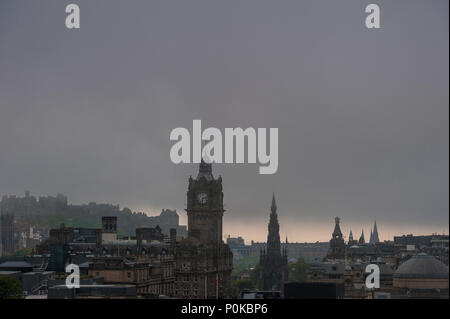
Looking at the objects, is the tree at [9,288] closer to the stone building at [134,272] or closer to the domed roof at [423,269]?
the stone building at [134,272]

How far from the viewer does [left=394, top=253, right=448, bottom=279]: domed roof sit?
17325 centimetres

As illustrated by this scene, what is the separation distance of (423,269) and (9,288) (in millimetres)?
70760

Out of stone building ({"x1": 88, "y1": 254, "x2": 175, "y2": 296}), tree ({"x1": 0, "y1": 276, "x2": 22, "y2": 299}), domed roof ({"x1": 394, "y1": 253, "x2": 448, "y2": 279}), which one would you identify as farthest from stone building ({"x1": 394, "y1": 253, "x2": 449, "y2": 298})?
tree ({"x1": 0, "y1": 276, "x2": 22, "y2": 299})

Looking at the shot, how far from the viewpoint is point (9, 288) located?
431 feet

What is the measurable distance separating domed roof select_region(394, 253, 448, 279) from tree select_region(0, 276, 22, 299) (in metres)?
66.4

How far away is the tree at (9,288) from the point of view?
426 ft

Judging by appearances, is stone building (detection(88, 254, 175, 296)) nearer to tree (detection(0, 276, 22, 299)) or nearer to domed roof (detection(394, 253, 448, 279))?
tree (detection(0, 276, 22, 299))

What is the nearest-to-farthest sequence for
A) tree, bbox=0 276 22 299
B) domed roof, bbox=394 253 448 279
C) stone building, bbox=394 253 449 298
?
tree, bbox=0 276 22 299, stone building, bbox=394 253 449 298, domed roof, bbox=394 253 448 279

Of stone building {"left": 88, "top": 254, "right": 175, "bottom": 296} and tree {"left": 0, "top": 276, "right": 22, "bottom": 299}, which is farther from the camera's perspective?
stone building {"left": 88, "top": 254, "right": 175, "bottom": 296}

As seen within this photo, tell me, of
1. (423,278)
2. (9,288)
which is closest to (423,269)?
(423,278)

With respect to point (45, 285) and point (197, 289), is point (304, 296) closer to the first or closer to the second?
point (45, 285)

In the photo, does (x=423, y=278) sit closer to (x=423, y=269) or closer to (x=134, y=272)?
(x=423, y=269)

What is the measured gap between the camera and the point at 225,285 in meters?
194
